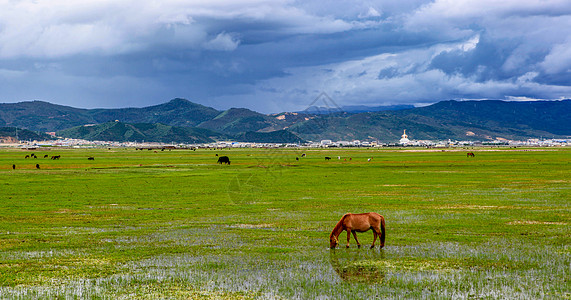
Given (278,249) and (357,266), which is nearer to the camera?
(357,266)

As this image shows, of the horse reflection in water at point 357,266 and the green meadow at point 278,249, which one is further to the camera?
the horse reflection in water at point 357,266

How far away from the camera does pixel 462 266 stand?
14.0 m

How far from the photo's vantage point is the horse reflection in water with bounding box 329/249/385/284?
13.0 metres

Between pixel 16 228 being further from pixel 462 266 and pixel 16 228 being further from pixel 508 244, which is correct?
pixel 508 244

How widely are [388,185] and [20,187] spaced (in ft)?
100

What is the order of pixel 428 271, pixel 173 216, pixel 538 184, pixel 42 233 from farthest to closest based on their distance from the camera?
pixel 538 184
pixel 173 216
pixel 42 233
pixel 428 271

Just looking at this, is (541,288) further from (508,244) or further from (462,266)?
(508,244)

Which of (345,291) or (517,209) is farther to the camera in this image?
(517,209)

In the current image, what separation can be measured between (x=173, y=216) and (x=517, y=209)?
57.8 ft

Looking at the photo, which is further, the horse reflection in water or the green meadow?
the horse reflection in water

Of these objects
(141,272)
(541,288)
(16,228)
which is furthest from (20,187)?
(541,288)

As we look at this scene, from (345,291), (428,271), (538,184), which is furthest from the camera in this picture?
(538,184)

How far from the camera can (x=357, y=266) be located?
14.3 meters

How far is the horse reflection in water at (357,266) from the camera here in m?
13.0
